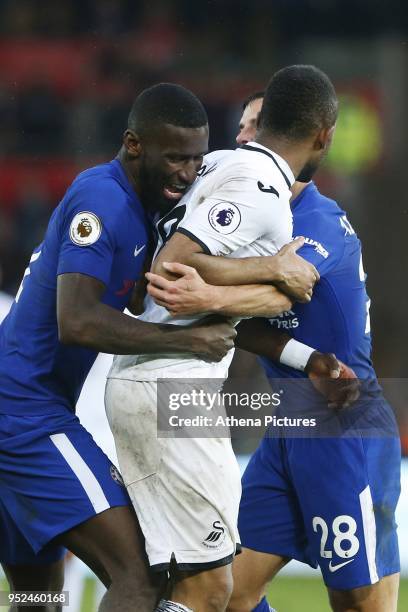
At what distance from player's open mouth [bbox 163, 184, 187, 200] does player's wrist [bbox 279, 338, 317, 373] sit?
0.80 m

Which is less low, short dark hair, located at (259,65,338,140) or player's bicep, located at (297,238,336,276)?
short dark hair, located at (259,65,338,140)

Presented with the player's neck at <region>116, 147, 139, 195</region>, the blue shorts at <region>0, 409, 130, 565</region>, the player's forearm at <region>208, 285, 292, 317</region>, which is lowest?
the blue shorts at <region>0, 409, 130, 565</region>

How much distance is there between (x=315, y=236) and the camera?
4680 mm

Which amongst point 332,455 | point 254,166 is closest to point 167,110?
point 254,166

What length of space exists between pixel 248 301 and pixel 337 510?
103 cm

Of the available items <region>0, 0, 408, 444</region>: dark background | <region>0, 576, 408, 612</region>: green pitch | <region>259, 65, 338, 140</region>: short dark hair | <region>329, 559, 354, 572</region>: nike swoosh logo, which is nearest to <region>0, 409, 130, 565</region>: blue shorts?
<region>329, 559, 354, 572</region>: nike swoosh logo

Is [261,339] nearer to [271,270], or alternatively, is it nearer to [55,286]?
[271,270]

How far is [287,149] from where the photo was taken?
4.41m

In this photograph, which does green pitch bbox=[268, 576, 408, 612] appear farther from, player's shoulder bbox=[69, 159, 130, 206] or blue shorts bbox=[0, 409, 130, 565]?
player's shoulder bbox=[69, 159, 130, 206]

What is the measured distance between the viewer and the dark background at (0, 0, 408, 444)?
14.3 metres

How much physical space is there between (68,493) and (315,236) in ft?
4.60

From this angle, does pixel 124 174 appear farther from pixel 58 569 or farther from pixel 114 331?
pixel 58 569

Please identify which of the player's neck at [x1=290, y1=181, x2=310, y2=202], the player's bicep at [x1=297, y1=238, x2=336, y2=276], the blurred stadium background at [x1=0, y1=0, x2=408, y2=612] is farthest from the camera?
the blurred stadium background at [x1=0, y1=0, x2=408, y2=612]

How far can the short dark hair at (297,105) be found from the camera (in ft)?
14.5
